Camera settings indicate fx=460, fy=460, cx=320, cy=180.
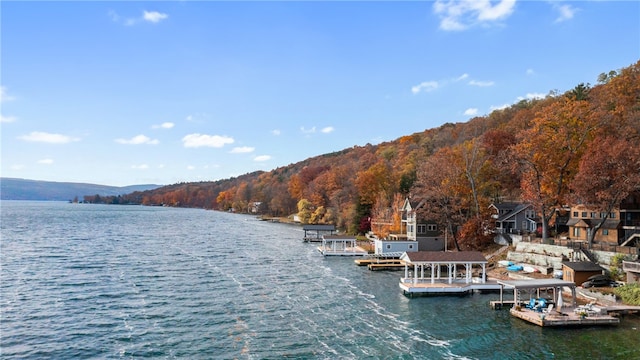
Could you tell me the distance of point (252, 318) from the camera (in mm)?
34094

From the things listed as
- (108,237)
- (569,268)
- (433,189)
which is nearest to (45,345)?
(569,268)

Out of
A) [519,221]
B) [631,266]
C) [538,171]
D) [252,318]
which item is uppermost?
[538,171]

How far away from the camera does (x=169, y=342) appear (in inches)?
1137

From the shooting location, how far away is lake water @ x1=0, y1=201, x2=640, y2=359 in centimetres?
2769

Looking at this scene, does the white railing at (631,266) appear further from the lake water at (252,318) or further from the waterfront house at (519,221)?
the waterfront house at (519,221)

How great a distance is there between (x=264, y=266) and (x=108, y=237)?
50092 mm

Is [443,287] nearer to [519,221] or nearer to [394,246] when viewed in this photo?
[394,246]

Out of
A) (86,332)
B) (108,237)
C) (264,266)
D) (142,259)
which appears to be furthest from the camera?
(108,237)

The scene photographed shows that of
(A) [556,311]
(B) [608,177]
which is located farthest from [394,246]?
(A) [556,311]

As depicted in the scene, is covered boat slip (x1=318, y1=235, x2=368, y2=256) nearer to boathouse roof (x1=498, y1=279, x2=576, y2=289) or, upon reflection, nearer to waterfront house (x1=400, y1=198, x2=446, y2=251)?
waterfront house (x1=400, y1=198, x2=446, y2=251)

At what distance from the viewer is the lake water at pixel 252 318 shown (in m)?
27.7

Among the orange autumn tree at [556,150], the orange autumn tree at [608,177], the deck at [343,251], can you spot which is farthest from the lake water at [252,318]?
the orange autumn tree at [556,150]

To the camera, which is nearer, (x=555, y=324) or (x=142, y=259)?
(x=555, y=324)

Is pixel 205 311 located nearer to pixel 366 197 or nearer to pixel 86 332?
pixel 86 332
